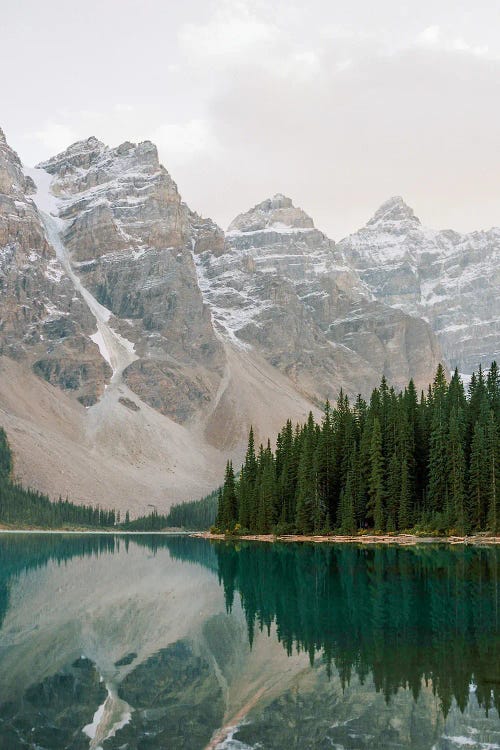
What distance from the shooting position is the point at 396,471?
305ft

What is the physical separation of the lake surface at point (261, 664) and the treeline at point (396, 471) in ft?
116

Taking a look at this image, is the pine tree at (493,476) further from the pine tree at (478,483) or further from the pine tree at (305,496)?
the pine tree at (305,496)

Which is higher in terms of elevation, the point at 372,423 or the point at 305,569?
the point at 372,423

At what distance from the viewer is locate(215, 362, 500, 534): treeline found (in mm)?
84812

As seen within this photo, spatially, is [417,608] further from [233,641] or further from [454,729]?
[454,729]

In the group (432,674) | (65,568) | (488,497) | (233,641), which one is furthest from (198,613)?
(488,497)

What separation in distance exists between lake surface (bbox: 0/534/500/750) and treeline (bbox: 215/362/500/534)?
116ft

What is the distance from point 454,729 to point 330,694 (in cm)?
394

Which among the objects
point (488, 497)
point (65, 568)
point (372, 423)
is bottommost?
point (65, 568)

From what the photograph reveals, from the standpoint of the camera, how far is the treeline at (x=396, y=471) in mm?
84812

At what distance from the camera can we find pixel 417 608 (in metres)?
34.9

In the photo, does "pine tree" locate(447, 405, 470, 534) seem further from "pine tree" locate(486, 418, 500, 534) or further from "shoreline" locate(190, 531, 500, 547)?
"pine tree" locate(486, 418, 500, 534)

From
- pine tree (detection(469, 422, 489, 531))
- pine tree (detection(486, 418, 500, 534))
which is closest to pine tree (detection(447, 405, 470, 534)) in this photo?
pine tree (detection(469, 422, 489, 531))

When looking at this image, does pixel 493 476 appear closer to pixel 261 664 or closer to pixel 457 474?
pixel 457 474
